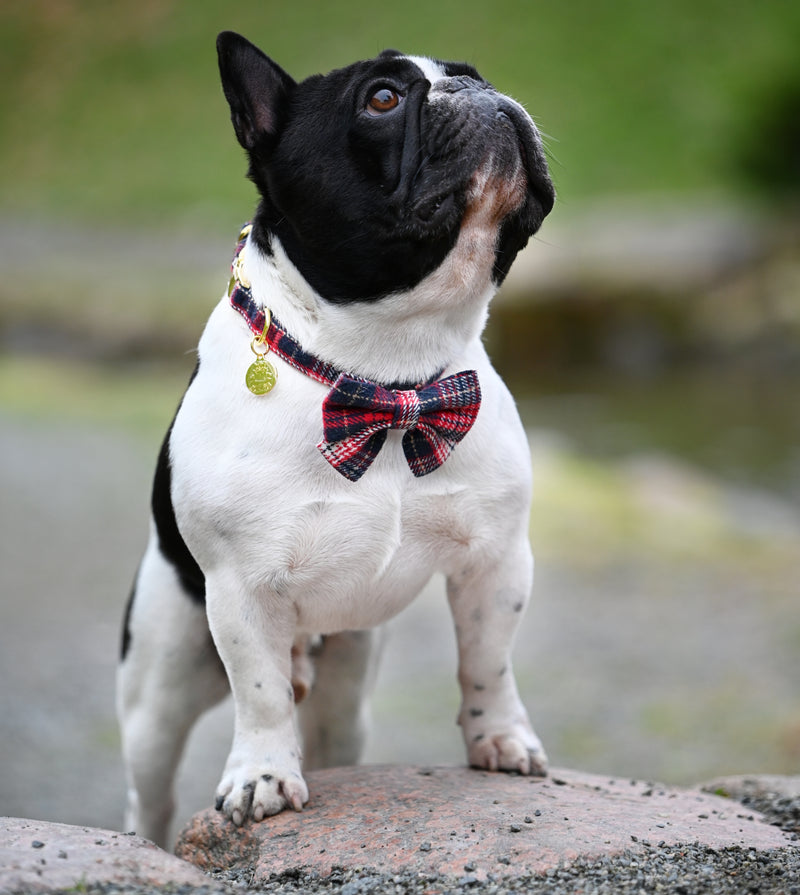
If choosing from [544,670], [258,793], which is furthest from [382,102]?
[544,670]

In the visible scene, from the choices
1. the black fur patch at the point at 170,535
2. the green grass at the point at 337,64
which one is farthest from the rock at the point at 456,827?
the green grass at the point at 337,64

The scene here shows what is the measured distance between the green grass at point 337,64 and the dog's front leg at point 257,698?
660 inches

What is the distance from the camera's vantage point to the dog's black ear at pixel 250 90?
2736 mm

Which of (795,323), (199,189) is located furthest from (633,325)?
(199,189)

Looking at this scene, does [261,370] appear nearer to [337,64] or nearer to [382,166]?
[382,166]

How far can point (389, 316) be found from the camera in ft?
8.85

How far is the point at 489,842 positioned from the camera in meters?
2.56

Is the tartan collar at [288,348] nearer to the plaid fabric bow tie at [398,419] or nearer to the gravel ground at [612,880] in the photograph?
the plaid fabric bow tie at [398,419]

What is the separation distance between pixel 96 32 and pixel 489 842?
83.9 feet

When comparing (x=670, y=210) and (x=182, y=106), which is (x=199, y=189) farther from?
(x=670, y=210)

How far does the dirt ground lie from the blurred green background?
0.02 meters

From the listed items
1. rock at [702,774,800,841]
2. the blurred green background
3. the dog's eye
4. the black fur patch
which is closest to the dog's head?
the dog's eye

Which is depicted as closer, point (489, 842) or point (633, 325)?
point (489, 842)

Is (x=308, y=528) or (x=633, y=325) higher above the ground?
(x=633, y=325)
